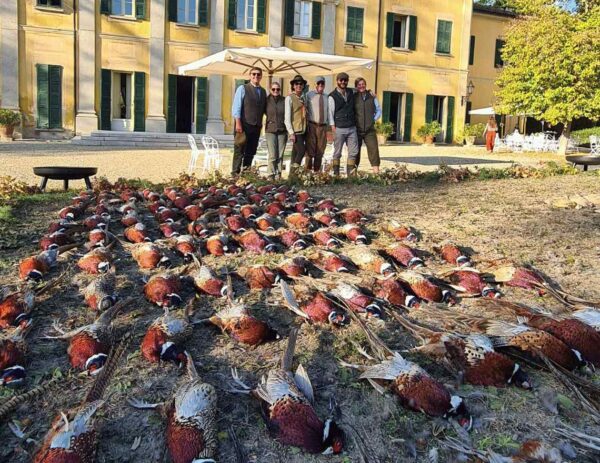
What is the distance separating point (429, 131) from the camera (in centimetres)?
2794

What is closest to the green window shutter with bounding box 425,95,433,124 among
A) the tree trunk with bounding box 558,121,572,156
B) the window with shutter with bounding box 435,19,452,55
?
the window with shutter with bounding box 435,19,452,55

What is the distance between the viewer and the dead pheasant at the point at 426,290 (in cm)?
342

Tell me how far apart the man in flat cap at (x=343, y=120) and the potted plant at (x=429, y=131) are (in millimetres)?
18670

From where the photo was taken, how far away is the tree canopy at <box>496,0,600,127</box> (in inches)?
872

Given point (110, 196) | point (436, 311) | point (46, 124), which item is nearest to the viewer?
point (436, 311)

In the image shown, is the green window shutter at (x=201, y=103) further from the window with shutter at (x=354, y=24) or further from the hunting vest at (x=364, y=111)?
the hunting vest at (x=364, y=111)

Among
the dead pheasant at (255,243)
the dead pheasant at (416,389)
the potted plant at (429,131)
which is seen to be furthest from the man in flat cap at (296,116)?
the potted plant at (429,131)

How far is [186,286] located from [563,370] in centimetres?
210

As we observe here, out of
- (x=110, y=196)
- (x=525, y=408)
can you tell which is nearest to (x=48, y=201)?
(x=110, y=196)

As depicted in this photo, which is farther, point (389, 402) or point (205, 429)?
point (389, 402)

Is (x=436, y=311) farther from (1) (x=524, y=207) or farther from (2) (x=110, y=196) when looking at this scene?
(2) (x=110, y=196)

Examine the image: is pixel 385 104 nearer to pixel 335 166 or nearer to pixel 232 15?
pixel 232 15

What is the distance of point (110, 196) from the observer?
22.0ft

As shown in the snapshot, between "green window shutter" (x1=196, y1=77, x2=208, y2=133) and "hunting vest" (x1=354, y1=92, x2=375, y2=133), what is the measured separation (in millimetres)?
15390
